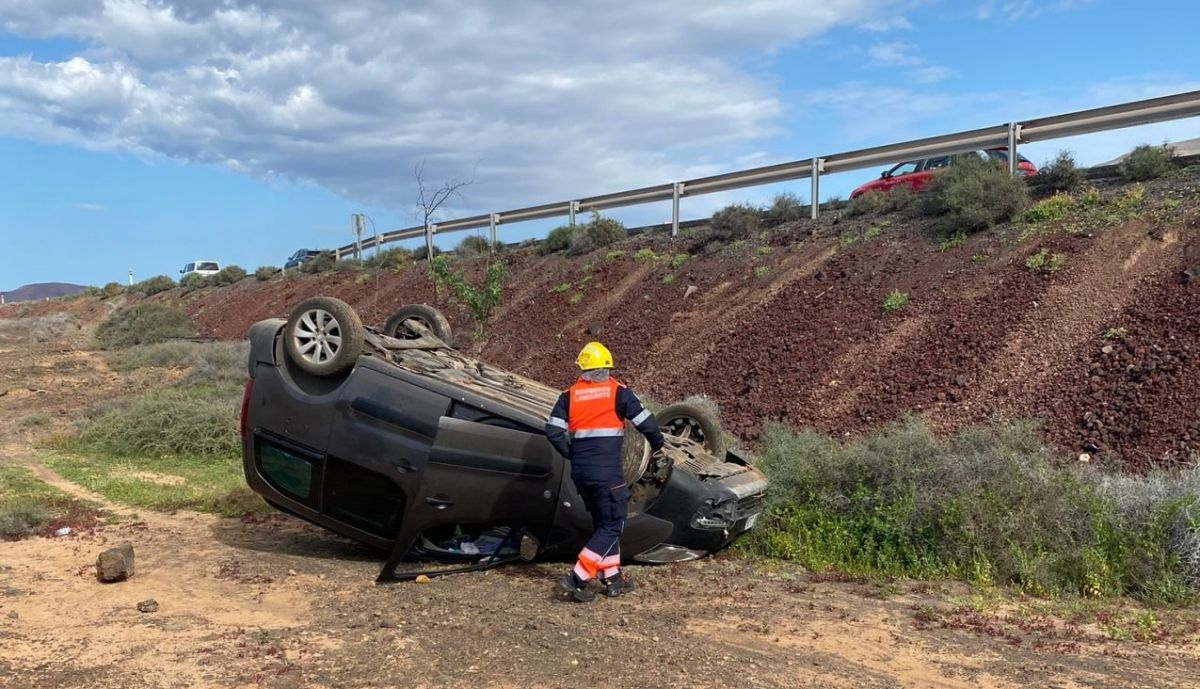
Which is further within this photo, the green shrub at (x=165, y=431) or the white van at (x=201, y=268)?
the white van at (x=201, y=268)

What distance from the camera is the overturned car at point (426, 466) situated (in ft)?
19.0

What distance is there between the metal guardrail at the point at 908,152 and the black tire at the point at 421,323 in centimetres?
998

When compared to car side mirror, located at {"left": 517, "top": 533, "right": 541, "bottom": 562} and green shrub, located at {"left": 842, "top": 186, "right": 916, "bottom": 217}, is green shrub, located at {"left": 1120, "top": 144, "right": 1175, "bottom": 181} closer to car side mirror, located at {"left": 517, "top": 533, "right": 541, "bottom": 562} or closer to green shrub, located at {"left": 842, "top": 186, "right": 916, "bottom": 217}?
green shrub, located at {"left": 842, "top": 186, "right": 916, "bottom": 217}

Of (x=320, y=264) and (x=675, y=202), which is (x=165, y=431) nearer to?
(x=675, y=202)

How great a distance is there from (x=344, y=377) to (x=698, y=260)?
1170 cm

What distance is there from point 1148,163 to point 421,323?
35.7 feet

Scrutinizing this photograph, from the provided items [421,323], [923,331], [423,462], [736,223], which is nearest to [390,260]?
[736,223]

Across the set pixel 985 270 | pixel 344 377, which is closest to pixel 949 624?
pixel 344 377

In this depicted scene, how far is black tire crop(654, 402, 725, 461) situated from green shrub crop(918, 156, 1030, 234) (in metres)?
7.70

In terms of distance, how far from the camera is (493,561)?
19.8 ft

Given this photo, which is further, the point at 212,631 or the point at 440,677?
the point at 212,631

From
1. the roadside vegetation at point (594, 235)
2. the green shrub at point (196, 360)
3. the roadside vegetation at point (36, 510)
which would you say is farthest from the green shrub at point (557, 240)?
the roadside vegetation at point (36, 510)

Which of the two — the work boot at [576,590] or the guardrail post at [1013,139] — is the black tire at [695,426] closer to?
the work boot at [576,590]

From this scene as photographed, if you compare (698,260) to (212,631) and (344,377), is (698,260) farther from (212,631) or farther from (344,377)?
(212,631)
